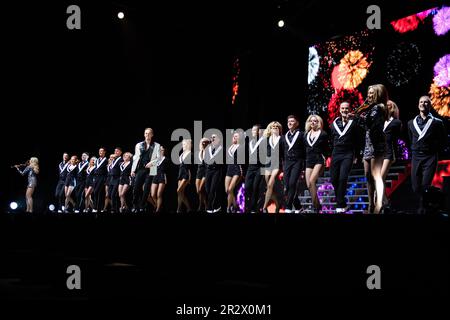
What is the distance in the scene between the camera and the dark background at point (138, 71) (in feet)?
56.0

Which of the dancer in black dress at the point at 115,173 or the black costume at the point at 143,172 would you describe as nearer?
the black costume at the point at 143,172

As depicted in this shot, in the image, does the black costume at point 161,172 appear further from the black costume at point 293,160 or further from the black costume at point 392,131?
the black costume at point 392,131

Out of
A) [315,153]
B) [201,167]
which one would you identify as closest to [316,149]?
[315,153]

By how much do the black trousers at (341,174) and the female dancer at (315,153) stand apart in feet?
2.01

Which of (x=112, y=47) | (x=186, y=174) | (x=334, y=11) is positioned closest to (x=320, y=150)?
(x=186, y=174)

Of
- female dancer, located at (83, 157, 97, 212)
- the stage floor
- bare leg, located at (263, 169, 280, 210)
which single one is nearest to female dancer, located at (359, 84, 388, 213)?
the stage floor

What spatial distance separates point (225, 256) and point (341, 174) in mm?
2255

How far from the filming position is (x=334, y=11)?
16.1 metres

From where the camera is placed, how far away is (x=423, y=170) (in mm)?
9102

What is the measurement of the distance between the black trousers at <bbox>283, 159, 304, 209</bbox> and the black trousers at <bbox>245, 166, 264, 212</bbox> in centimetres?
131

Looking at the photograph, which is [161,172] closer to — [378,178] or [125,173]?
[125,173]

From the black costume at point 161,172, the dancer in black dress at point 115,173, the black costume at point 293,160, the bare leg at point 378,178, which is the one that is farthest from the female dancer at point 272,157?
the dancer in black dress at point 115,173

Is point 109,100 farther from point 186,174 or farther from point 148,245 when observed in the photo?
point 148,245

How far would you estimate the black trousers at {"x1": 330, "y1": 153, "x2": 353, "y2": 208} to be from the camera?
8.91 meters
